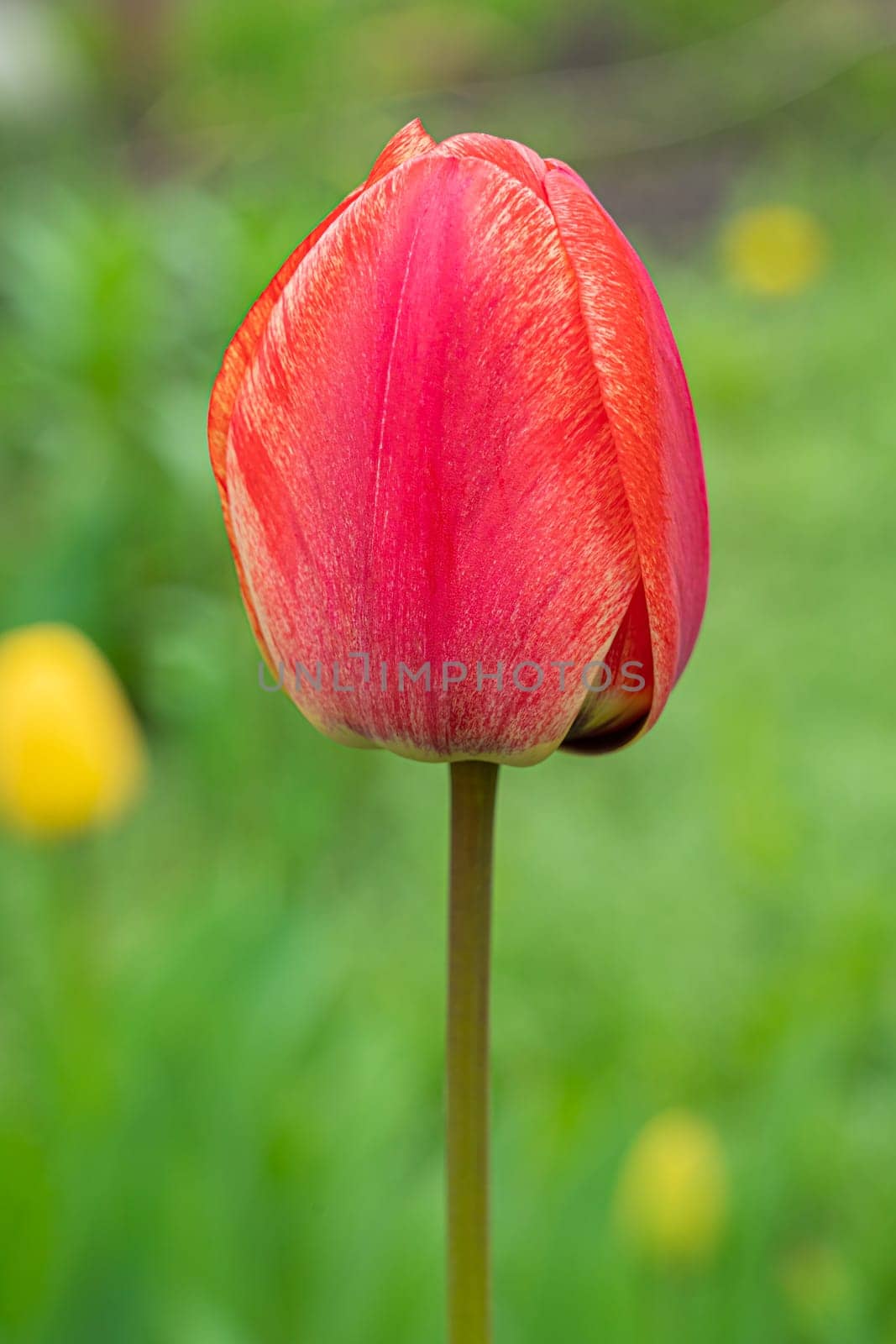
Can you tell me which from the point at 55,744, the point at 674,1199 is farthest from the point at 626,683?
the point at 55,744

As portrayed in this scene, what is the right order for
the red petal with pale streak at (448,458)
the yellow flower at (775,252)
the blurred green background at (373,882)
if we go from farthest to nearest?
the yellow flower at (775,252)
the blurred green background at (373,882)
the red petal with pale streak at (448,458)

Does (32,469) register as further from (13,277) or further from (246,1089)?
(246,1089)

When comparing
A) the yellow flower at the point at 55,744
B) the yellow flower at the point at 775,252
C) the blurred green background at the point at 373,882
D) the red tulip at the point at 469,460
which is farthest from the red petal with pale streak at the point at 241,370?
the yellow flower at the point at 775,252

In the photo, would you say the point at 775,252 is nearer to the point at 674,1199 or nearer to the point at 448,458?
the point at 674,1199

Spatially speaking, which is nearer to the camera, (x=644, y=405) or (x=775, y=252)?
(x=644, y=405)

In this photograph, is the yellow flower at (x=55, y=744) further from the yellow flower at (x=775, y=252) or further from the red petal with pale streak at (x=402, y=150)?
the yellow flower at (x=775, y=252)

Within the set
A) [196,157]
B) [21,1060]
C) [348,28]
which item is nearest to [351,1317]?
[21,1060]
